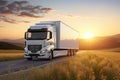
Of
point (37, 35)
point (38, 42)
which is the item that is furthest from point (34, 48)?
point (37, 35)

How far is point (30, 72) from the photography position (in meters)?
12.7

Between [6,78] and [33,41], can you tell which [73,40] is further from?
[6,78]

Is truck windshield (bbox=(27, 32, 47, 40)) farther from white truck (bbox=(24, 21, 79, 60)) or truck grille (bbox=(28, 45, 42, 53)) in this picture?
truck grille (bbox=(28, 45, 42, 53))

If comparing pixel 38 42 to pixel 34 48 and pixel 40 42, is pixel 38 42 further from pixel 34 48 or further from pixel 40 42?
pixel 34 48

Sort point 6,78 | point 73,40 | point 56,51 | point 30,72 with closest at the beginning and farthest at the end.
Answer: point 6,78 → point 30,72 → point 56,51 → point 73,40

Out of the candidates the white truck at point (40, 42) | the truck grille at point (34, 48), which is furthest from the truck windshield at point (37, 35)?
the truck grille at point (34, 48)

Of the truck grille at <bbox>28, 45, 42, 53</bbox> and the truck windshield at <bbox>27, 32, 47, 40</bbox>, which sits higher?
the truck windshield at <bbox>27, 32, 47, 40</bbox>

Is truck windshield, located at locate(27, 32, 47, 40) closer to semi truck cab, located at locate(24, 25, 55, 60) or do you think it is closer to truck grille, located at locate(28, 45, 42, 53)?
semi truck cab, located at locate(24, 25, 55, 60)

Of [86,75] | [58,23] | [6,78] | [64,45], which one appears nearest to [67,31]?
[64,45]

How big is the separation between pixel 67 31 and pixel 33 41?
906cm

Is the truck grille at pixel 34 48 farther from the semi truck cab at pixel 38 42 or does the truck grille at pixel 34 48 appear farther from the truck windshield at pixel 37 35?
the truck windshield at pixel 37 35

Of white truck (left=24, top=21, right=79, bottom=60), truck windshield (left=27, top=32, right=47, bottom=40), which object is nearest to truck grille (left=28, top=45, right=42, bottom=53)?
white truck (left=24, top=21, right=79, bottom=60)

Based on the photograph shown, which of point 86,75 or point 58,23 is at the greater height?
point 58,23

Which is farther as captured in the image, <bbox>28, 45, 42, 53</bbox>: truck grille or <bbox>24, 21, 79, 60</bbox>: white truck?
<bbox>28, 45, 42, 53</bbox>: truck grille
